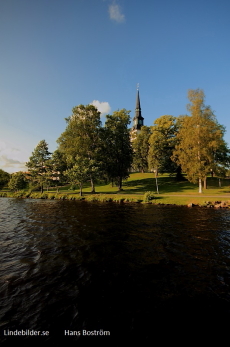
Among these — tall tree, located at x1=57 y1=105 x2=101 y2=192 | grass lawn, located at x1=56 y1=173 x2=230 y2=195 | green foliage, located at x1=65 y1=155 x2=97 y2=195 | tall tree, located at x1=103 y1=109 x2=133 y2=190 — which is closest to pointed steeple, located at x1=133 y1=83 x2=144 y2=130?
tall tree, located at x1=103 y1=109 x2=133 y2=190

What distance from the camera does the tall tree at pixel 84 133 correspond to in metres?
43.8

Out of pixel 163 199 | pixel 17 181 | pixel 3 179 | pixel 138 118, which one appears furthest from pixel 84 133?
pixel 138 118

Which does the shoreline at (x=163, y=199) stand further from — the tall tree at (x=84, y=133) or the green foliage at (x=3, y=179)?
the green foliage at (x=3, y=179)

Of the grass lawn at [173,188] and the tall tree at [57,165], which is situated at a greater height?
the tall tree at [57,165]

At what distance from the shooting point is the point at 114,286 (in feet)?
23.6

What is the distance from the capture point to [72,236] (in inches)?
523

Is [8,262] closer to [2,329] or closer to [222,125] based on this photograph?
[2,329]

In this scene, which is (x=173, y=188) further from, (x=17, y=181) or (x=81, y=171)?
(x=17, y=181)

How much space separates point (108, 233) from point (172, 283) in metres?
7.43

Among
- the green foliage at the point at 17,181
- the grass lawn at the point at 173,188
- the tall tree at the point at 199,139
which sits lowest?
the grass lawn at the point at 173,188

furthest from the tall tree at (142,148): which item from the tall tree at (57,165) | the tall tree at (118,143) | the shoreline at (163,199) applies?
the shoreline at (163,199)

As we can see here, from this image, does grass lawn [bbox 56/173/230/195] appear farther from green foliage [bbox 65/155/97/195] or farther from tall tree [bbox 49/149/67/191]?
green foliage [bbox 65/155/97/195]

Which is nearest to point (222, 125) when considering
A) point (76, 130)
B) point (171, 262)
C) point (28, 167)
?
point (76, 130)

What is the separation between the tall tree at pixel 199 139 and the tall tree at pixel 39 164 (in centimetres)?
3694
